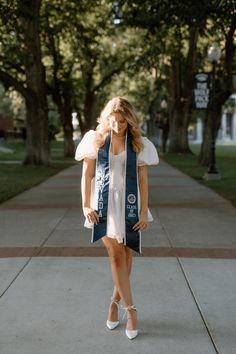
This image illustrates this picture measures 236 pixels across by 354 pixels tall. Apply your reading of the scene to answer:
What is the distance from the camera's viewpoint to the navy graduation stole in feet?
14.3

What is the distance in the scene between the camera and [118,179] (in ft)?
14.3

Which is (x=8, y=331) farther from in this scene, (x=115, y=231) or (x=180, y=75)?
(x=180, y=75)

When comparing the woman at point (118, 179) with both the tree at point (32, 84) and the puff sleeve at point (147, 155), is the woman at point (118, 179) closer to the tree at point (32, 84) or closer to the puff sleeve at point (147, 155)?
the puff sleeve at point (147, 155)

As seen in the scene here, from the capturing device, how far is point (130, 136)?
4.42 m

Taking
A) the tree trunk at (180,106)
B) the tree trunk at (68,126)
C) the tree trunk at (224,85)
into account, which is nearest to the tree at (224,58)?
the tree trunk at (224,85)

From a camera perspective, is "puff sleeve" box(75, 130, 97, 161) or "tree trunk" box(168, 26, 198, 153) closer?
"puff sleeve" box(75, 130, 97, 161)

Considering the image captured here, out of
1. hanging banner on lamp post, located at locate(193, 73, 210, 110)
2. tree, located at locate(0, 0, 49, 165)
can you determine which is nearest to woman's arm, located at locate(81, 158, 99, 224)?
hanging banner on lamp post, located at locate(193, 73, 210, 110)

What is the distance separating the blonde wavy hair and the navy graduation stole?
0.14 ft

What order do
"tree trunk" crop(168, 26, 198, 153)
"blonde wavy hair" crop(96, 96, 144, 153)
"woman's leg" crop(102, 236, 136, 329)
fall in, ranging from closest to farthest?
"blonde wavy hair" crop(96, 96, 144, 153) → "woman's leg" crop(102, 236, 136, 329) → "tree trunk" crop(168, 26, 198, 153)

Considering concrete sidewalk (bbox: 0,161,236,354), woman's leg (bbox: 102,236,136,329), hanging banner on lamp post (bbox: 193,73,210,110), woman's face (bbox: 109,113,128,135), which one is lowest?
concrete sidewalk (bbox: 0,161,236,354)

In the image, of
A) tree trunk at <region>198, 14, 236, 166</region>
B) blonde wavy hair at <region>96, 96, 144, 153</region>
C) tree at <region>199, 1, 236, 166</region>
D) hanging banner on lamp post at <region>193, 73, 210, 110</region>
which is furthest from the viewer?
hanging banner on lamp post at <region>193, 73, 210, 110</region>

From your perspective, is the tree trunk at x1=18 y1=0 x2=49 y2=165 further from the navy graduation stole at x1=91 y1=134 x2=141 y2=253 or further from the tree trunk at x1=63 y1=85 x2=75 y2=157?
the navy graduation stole at x1=91 y1=134 x2=141 y2=253

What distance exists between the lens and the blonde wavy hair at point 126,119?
4352mm

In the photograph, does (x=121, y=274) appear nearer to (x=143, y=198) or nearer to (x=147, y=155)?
(x=143, y=198)
